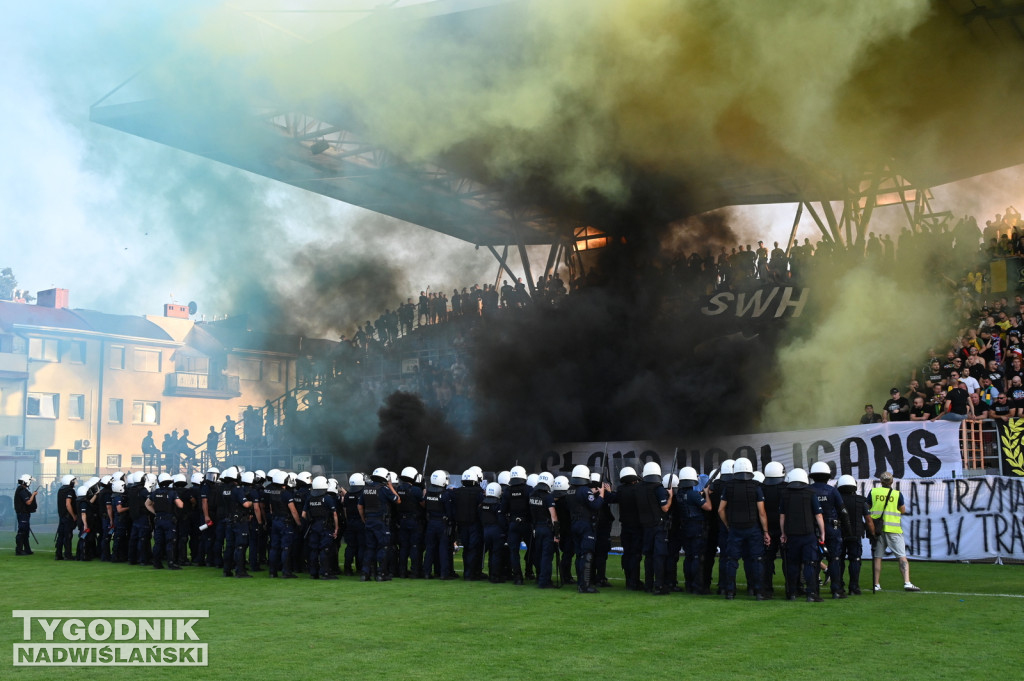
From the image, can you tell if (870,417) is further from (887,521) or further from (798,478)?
(798,478)

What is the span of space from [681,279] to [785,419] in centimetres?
509

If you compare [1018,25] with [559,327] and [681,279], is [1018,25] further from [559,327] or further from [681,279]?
[559,327]

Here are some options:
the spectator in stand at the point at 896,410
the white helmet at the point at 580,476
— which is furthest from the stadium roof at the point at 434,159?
the white helmet at the point at 580,476

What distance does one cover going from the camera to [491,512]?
46.8 feet

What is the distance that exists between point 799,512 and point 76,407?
37490 mm

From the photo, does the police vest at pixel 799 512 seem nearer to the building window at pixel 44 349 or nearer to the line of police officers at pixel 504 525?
the line of police officers at pixel 504 525

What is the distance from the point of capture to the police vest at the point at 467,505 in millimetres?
14648

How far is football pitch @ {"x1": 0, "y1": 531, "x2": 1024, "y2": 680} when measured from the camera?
752 centimetres

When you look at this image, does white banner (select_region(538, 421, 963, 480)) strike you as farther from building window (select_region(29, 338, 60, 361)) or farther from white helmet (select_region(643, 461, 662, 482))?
building window (select_region(29, 338, 60, 361))

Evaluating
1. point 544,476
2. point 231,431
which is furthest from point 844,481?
point 231,431

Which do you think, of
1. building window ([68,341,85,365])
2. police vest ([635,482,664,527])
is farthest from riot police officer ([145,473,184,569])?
building window ([68,341,85,365])

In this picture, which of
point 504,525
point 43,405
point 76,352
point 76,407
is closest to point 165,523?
point 504,525

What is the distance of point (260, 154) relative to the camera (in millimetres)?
25812

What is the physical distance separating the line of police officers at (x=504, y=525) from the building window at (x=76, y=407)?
Answer: 24.7m
